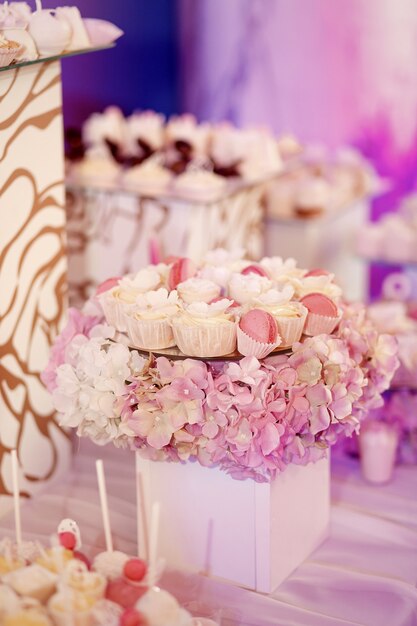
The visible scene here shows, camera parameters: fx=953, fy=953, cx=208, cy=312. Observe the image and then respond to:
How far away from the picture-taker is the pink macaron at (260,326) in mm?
2061

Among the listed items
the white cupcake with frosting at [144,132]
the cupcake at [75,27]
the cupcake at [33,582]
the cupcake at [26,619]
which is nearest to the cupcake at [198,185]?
the white cupcake with frosting at [144,132]

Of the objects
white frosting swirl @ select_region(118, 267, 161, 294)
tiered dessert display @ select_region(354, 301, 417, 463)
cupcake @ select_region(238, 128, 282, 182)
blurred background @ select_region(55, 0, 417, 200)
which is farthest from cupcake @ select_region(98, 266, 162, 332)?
blurred background @ select_region(55, 0, 417, 200)

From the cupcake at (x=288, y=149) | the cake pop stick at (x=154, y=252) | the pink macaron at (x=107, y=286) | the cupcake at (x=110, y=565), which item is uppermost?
the pink macaron at (x=107, y=286)

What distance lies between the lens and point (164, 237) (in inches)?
139

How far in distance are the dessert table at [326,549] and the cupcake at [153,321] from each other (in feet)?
1.84

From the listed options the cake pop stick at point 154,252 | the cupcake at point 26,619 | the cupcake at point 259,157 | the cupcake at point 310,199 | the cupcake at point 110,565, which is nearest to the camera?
the cupcake at point 26,619

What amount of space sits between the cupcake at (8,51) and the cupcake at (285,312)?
79cm

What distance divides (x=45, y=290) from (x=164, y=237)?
992mm

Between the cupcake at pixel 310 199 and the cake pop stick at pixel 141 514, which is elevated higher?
the cupcake at pixel 310 199

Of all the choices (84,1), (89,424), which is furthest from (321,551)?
(84,1)

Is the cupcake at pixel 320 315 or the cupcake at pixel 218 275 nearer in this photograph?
the cupcake at pixel 320 315

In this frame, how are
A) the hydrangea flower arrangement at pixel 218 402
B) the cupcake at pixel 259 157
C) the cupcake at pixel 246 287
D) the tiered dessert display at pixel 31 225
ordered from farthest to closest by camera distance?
the cupcake at pixel 259 157, the tiered dessert display at pixel 31 225, the cupcake at pixel 246 287, the hydrangea flower arrangement at pixel 218 402

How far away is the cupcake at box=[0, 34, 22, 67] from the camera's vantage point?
2164 mm

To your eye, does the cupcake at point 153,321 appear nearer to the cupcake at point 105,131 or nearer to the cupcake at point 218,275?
the cupcake at point 218,275
